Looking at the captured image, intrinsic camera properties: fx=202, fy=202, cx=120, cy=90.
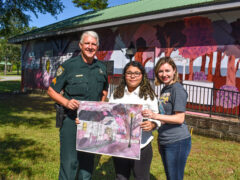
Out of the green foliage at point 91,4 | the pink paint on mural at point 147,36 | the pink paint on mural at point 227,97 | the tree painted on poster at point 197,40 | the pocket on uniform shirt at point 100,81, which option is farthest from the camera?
the green foliage at point 91,4

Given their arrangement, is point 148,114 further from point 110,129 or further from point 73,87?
point 73,87

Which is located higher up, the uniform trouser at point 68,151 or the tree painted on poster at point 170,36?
the tree painted on poster at point 170,36

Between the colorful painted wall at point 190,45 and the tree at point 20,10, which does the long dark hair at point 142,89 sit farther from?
the tree at point 20,10

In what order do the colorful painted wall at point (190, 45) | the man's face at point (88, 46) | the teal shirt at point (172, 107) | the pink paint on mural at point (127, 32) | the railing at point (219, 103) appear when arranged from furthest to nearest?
the pink paint on mural at point (127, 32) → the colorful painted wall at point (190, 45) → the railing at point (219, 103) → the man's face at point (88, 46) → the teal shirt at point (172, 107)

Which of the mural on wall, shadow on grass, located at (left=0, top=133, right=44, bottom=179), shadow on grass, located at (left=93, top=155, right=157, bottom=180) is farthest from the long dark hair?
the mural on wall

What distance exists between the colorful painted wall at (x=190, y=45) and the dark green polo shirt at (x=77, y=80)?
264 inches

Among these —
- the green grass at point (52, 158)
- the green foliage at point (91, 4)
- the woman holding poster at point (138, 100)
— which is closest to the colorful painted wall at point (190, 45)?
the green grass at point (52, 158)

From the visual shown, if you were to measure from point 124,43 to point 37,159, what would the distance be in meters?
7.88

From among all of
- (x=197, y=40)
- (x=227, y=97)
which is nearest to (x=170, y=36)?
(x=197, y=40)

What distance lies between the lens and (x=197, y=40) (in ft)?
26.9

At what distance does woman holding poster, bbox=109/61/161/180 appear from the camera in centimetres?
215

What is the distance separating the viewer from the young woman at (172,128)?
2053 millimetres

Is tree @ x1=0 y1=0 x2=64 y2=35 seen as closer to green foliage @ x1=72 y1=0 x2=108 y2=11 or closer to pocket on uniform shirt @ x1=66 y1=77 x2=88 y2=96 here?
pocket on uniform shirt @ x1=66 y1=77 x2=88 y2=96

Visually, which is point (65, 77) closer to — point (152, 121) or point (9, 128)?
point (152, 121)
